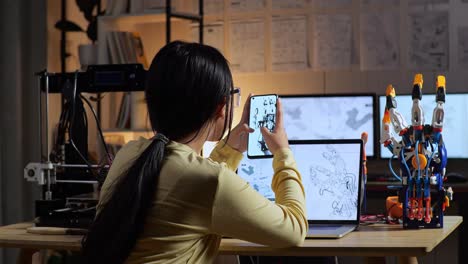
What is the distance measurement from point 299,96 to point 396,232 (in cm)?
184

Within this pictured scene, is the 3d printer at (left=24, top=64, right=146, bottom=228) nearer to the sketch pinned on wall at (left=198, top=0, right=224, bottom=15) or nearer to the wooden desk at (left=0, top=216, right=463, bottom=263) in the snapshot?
the wooden desk at (left=0, top=216, right=463, bottom=263)

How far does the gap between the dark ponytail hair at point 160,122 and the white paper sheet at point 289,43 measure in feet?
8.05

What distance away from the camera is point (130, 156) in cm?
165

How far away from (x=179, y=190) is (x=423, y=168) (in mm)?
777

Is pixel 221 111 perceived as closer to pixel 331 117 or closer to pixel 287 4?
pixel 331 117

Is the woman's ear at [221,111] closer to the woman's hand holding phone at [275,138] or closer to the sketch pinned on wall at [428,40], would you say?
the woman's hand holding phone at [275,138]

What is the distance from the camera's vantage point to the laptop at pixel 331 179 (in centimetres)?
217

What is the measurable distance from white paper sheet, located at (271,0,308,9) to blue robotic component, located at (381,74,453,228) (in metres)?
2.06

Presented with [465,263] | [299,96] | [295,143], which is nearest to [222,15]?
[299,96]

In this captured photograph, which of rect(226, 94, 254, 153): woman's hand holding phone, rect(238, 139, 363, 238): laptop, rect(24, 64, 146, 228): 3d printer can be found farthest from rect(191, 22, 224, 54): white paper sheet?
rect(226, 94, 254, 153): woman's hand holding phone

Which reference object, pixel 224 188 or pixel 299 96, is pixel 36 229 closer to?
pixel 224 188

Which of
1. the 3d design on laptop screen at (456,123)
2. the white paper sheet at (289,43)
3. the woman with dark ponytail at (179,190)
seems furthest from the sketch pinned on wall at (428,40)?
the woman with dark ponytail at (179,190)

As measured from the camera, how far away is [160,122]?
64.8 inches

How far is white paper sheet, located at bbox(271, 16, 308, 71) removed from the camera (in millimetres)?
4074
